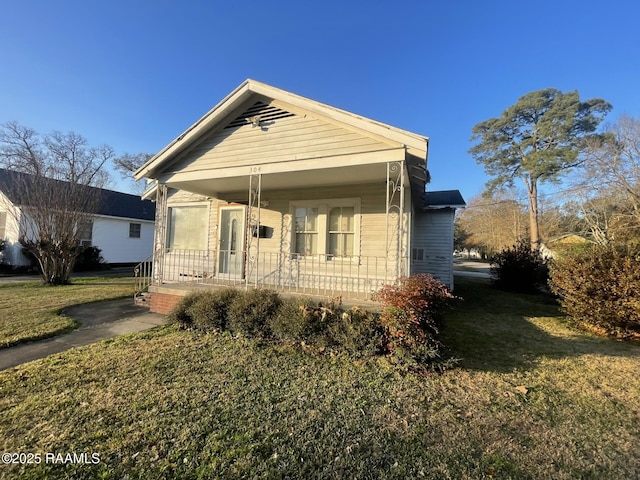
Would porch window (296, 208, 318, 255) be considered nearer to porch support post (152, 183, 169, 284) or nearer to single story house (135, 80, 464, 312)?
single story house (135, 80, 464, 312)

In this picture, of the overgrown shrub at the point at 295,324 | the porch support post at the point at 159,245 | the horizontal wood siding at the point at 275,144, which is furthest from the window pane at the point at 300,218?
the porch support post at the point at 159,245

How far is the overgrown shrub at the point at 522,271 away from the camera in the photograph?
44.7ft

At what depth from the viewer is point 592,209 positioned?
567 inches

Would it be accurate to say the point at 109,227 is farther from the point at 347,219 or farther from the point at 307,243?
the point at 347,219

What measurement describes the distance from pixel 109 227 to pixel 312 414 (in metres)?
23.2

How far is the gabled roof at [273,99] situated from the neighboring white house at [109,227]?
32.4 feet

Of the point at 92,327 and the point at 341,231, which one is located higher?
the point at 341,231

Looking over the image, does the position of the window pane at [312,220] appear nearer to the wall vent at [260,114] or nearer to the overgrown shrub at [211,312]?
the wall vent at [260,114]

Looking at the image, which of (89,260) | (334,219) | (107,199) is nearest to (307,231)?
(334,219)

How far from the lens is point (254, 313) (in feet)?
17.8

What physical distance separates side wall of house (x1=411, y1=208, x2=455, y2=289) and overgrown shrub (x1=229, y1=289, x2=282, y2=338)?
8232 millimetres

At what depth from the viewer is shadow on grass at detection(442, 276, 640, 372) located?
4953mm

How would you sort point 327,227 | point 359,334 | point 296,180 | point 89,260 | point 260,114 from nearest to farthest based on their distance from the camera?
point 359,334
point 260,114
point 296,180
point 327,227
point 89,260

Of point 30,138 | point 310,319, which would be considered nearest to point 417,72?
point 310,319
